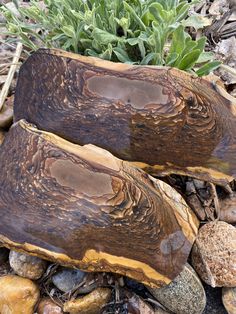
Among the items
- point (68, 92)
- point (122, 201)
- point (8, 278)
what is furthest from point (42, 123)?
point (8, 278)

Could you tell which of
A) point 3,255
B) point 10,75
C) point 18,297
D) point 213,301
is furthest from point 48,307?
point 10,75

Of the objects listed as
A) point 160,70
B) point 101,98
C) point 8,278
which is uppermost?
point 160,70

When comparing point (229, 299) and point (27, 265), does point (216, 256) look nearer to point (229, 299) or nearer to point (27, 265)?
point (229, 299)

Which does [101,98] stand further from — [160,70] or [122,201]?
[122,201]

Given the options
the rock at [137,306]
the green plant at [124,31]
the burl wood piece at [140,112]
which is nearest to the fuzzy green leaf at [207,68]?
the green plant at [124,31]

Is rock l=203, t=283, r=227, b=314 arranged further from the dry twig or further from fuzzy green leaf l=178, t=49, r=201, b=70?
the dry twig

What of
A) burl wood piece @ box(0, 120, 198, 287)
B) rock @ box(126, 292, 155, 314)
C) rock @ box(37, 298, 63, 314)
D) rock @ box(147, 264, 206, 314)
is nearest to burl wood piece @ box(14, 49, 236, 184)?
burl wood piece @ box(0, 120, 198, 287)
